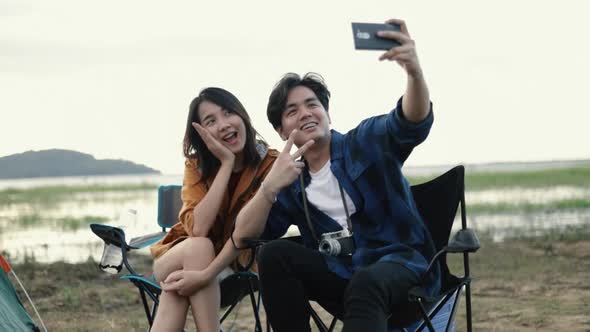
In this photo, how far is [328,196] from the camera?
264 centimetres

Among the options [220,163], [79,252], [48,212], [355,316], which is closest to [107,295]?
[79,252]

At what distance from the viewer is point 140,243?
3396 mm

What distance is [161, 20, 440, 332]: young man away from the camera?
230 centimetres

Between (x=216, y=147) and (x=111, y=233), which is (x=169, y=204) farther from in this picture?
(x=216, y=147)

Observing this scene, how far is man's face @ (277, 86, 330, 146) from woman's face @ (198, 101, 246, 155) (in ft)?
1.08

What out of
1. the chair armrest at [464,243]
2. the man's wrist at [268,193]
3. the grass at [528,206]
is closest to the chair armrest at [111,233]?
the man's wrist at [268,193]

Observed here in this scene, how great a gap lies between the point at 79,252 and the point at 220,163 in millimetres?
5057

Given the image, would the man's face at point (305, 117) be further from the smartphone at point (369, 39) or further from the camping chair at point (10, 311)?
the camping chair at point (10, 311)

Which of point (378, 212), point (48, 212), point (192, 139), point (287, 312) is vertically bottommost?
point (48, 212)

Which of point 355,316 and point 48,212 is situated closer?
point 355,316

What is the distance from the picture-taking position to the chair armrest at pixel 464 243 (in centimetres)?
236

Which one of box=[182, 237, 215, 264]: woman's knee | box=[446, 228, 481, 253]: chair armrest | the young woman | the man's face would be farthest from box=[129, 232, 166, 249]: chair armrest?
box=[446, 228, 481, 253]: chair armrest

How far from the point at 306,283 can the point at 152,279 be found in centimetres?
85

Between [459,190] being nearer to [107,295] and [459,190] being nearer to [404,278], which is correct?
[404,278]
